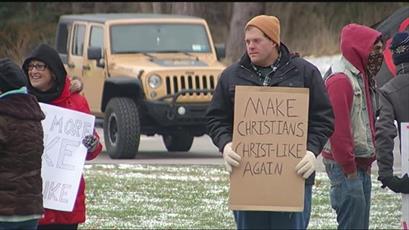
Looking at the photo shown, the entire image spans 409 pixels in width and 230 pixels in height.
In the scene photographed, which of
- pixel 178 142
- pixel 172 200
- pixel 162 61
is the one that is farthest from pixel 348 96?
pixel 178 142

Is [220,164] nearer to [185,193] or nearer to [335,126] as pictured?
[185,193]

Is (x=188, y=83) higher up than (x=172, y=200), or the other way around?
(x=172, y=200)

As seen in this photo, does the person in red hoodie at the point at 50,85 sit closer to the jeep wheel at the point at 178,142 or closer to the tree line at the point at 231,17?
the jeep wheel at the point at 178,142

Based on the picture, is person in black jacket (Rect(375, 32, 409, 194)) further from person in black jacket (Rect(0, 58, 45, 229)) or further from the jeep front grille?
the jeep front grille

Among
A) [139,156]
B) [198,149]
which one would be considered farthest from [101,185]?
[198,149]

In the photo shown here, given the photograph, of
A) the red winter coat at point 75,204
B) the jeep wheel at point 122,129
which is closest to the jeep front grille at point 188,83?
the jeep wheel at point 122,129

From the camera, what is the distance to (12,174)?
679cm

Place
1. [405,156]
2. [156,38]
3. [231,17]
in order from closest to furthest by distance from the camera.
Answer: [405,156] < [156,38] < [231,17]

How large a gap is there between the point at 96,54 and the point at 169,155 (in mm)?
1682

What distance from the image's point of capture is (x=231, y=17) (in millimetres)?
35938

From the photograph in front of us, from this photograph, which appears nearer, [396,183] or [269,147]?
[269,147]

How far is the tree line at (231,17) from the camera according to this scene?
3064 cm

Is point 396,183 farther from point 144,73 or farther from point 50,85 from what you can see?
point 144,73

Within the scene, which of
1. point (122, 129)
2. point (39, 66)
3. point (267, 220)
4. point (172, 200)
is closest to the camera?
point (267, 220)
